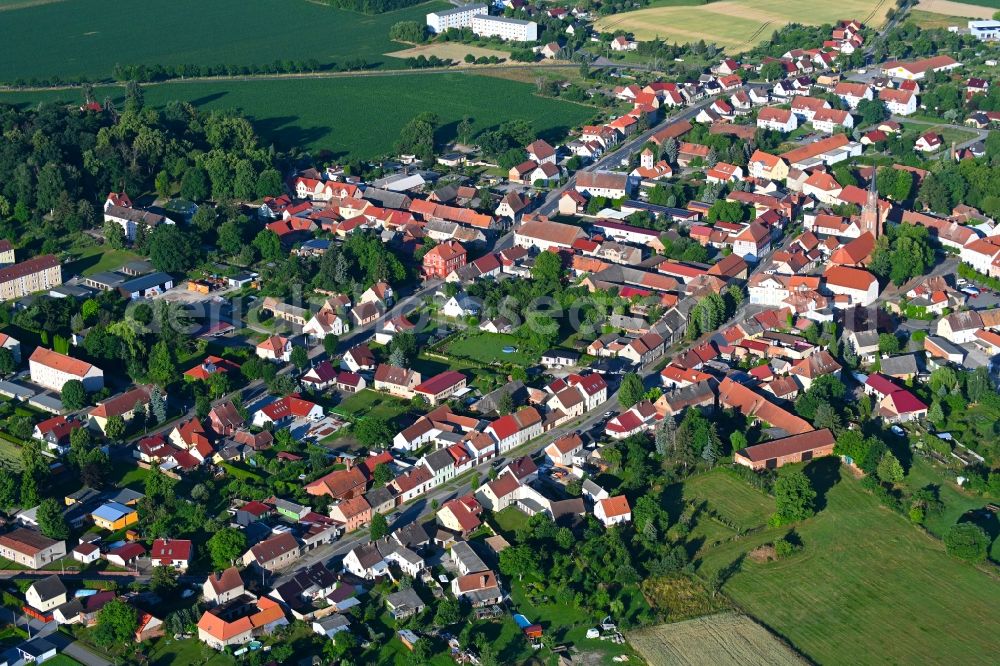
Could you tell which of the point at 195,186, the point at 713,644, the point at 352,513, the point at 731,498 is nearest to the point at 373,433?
the point at 352,513

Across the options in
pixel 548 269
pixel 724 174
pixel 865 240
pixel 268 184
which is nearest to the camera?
pixel 548 269

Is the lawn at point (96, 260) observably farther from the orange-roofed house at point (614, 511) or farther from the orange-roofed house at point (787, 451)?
the orange-roofed house at point (787, 451)

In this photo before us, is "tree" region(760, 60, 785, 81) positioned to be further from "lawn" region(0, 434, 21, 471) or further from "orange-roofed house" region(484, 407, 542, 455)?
"lawn" region(0, 434, 21, 471)

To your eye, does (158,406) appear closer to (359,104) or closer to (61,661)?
(61,661)

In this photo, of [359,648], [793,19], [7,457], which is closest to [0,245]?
[7,457]

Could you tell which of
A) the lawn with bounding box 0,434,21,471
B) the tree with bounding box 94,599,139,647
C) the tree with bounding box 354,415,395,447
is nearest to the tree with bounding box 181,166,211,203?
the lawn with bounding box 0,434,21,471

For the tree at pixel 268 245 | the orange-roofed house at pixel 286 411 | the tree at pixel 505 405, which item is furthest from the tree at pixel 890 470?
the tree at pixel 268 245
